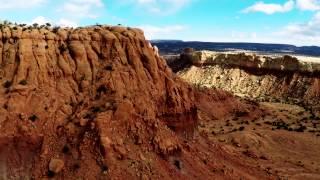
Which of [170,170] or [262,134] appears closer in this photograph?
[170,170]

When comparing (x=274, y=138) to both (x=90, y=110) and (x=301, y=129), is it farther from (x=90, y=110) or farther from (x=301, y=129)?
(x=90, y=110)

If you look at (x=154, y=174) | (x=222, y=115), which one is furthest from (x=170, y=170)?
(x=222, y=115)

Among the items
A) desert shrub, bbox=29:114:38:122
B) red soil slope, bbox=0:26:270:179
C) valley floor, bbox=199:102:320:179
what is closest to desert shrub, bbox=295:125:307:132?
valley floor, bbox=199:102:320:179

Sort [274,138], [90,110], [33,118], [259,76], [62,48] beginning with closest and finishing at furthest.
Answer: [33,118], [90,110], [62,48], [274,138], [259,76]

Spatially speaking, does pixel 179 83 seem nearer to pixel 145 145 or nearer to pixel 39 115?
pixel 145 145

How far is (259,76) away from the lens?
326 feet

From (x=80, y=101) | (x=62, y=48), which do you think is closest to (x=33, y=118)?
(x=80, y=101)

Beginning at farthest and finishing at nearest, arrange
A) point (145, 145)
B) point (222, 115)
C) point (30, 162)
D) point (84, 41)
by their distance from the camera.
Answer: point (222, 115)
point (84, 41)
point (145, 145)
point (30, 162)

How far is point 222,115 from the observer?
208ft

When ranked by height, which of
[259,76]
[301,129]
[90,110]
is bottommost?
[259,76]

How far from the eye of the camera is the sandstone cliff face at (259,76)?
91.2 m

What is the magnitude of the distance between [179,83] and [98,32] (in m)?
5.86

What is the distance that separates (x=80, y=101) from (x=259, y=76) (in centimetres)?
7598

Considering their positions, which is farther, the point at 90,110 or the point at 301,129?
the point at 301,129
